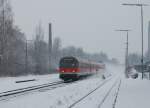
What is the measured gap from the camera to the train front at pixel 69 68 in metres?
51.2

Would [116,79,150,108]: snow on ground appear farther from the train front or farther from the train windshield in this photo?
the train windshield

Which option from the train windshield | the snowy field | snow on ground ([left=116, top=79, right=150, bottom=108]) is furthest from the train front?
snow on ground ([left=116, top=79, right=150, bottom=108])

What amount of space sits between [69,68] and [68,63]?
0.76 m

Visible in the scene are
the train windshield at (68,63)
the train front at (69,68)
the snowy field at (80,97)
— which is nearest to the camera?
the snowy field at (80,97)

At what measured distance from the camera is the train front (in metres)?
51.2

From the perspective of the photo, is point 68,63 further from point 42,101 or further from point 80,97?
point 42,101

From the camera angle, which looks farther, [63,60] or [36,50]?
[36,50]

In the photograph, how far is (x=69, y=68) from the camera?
51500mm

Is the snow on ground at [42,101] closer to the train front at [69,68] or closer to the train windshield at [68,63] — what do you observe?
the train front at [69,68]

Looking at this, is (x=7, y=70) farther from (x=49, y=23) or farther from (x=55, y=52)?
(x=55, y=52)

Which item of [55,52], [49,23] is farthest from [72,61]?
[55,52]

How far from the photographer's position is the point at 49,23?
104188mm

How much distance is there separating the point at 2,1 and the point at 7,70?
11.9 meters

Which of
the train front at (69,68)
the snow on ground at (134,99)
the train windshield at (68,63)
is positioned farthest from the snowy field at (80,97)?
the train windshield at (68,63)
